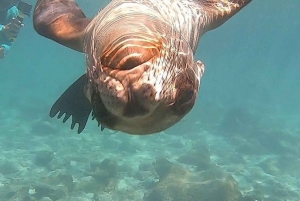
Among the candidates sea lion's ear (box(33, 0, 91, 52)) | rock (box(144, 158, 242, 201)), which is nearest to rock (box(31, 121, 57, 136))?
rock (box(144, 158, 242, 201))

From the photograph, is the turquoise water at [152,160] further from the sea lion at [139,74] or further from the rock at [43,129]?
the sea lion at [139,74]

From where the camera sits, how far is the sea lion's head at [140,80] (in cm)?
139

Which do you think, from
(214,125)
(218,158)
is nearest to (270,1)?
(214,125)

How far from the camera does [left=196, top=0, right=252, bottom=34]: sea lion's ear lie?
3398 millimetres

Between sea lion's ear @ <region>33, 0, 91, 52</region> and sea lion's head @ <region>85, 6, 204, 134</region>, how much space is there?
1132 millimetres

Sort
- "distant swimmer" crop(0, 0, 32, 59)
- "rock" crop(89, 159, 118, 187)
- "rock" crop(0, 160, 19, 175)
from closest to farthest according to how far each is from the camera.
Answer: "distant swimmer" crop(0, 0, 32, 59) → "rock" crop(89, 159, 118, 187) → "rock" crop(0, 160, 19, 175)

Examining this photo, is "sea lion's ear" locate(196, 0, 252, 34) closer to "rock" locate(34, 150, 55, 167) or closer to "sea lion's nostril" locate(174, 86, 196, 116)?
"sea lion's nostril" locate(174, 86, 196, 116)

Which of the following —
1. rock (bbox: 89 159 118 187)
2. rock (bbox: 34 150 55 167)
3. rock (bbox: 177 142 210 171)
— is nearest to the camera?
rock (bbox: 89 159 118 187)

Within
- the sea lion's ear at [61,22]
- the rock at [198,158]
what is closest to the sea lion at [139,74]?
the sea lion's ear at [61,22]

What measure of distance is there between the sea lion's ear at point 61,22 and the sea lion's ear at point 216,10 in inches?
44.5

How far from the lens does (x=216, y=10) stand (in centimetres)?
361

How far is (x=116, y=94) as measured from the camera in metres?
1.38

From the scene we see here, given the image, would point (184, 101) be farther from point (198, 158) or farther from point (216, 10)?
point (198, 158)

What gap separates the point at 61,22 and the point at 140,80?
1.91 m
